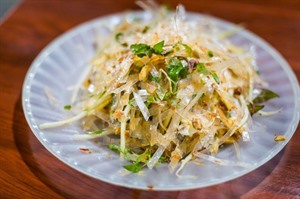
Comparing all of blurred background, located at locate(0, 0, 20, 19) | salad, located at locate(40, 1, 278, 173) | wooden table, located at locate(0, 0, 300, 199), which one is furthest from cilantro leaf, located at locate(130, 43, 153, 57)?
blurred background, located at locate(0, 0, 20, 19)

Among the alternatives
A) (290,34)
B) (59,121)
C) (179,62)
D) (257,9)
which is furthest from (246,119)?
(257,9)

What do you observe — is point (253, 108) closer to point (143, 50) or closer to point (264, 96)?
point (264, 96)

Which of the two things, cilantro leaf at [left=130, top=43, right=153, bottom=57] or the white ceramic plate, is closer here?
the white ceramic plate

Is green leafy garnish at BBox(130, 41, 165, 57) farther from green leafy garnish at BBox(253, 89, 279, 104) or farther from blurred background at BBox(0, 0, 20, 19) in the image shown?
blurred background at BBox(0, 0, 20, 19)

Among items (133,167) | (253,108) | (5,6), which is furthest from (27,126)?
(5,6)

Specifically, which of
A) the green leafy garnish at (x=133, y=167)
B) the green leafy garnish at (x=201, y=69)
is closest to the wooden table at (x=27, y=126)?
A: the green leafy garnish at (x=133, y=167)

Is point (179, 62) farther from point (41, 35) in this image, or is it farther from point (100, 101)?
point (41, 35)

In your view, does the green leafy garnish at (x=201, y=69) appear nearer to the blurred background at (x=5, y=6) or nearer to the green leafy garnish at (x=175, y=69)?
the green leafy garnish at (x=175, y=69)
